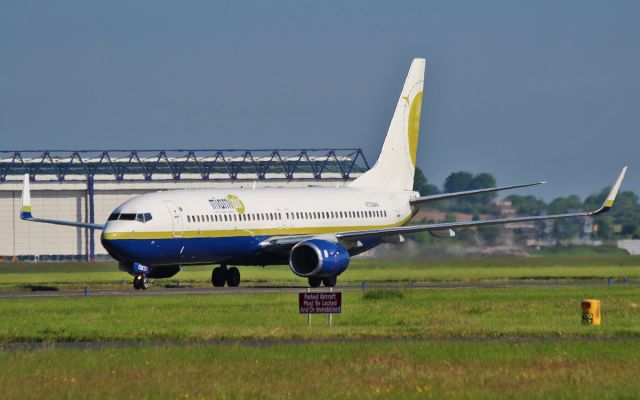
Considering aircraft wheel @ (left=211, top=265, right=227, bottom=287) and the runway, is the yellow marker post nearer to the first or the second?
the runway

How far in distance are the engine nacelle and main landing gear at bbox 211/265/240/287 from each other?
316 cm

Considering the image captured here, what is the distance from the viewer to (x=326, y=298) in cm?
3303

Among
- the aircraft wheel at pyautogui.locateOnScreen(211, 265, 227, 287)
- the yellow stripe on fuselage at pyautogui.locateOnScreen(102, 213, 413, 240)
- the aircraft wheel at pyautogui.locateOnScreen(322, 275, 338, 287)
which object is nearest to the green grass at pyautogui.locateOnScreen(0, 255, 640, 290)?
the aircraft wheel at pyautogui.locateOnScreen(211, 265, 227, 287)

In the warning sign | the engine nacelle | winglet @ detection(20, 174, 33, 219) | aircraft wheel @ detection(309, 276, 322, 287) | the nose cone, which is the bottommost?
the warning sign

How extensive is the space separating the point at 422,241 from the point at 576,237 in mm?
9582

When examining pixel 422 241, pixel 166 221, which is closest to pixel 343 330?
pixel 166 221

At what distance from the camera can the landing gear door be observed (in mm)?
52922

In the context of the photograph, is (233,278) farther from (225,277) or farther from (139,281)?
(139,281)

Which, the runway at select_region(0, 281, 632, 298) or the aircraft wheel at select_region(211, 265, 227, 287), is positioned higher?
the aircraft wheel at select_region(211, 265, 227, 287)

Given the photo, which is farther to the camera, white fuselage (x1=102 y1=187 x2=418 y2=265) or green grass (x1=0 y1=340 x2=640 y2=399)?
white fuselage (x1=102 y1=187 x2=418 y2=265)

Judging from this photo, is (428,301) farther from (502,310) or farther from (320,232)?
(320,232)

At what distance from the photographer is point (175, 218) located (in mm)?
53094

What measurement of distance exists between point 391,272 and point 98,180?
51.2m

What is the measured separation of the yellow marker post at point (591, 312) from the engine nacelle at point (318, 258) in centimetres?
2027
